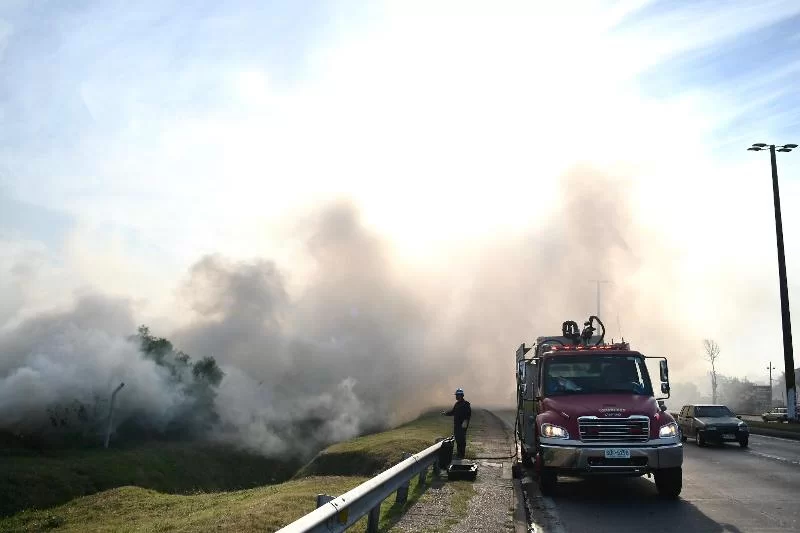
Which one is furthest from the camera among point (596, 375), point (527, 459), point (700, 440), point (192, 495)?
point (700, 440)

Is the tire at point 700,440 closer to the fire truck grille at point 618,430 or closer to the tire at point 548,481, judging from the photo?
the tire at point 548,481

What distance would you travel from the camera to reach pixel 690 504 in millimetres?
11891

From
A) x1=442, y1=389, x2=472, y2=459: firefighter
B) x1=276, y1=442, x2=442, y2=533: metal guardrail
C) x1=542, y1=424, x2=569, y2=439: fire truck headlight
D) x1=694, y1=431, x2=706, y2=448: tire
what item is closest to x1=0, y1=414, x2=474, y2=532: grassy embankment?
x1=276, y1=442, x2=442, y2=533: metal guardrail

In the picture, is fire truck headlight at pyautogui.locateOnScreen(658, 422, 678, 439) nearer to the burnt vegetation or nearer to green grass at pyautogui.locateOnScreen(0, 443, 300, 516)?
green grass at pyautogui.locateOnScreen(0, 443, 300, 516)

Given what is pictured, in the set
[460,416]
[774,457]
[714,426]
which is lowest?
[774,457]

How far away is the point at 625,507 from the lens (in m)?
11.7

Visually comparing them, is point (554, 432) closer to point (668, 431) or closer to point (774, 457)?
point (668, 431)

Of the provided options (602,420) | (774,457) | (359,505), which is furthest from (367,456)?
(359,505)

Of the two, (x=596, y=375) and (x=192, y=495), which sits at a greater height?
(x=596, y=375)

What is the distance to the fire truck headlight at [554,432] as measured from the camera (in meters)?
12.3

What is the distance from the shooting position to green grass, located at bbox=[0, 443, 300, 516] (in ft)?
84.9

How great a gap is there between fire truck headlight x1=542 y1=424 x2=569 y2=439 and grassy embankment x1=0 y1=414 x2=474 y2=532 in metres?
1.83

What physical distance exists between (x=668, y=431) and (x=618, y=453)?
108 centimetres

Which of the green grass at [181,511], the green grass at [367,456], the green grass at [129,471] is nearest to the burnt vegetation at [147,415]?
the green grass at [129,471]
